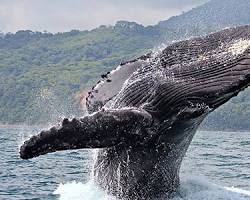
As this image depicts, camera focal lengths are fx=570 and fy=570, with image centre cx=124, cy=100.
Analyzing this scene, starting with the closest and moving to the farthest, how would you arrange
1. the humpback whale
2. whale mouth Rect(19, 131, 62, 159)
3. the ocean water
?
whale mouth Rect(19, 131, 62, 159) < the humpback whale < the ocean water

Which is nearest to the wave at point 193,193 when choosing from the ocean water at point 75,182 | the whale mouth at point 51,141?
the ocean water at point 75,182

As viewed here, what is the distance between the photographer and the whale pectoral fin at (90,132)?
4086 millimetres

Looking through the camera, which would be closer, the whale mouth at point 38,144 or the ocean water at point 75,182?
the whale mouth at point 38,144

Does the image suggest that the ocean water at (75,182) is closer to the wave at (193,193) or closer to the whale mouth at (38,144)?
the wave at (193,193)

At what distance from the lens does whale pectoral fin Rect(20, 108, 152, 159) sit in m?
4.09

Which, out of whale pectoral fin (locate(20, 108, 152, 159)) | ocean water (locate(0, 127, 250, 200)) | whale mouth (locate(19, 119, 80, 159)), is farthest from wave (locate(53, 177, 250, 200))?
whale mouth (locate(19, 119, 80, 159))

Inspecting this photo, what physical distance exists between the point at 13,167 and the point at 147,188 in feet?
29.4

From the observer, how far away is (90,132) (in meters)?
4.21

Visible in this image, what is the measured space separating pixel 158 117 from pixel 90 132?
0.61 m

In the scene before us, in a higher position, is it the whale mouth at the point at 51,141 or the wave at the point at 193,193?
the whale mouth at the point at 51,141

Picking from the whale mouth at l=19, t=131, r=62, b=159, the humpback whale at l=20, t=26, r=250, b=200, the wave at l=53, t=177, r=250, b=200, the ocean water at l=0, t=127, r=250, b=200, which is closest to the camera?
the whale mouth at l=19, t=131, r=62, b=159

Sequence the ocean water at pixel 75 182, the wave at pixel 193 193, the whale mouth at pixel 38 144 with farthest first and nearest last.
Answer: the ocean water at pixel 75 182, the wave at pixel 193 193, the whale mouth at pixel 38 144

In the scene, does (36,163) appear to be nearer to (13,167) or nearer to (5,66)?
(13,167)

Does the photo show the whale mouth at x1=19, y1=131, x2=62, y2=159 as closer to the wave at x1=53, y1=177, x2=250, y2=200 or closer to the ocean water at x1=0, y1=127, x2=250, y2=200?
the ocean water at x1=0, y1=127, x2=250, y2=200
